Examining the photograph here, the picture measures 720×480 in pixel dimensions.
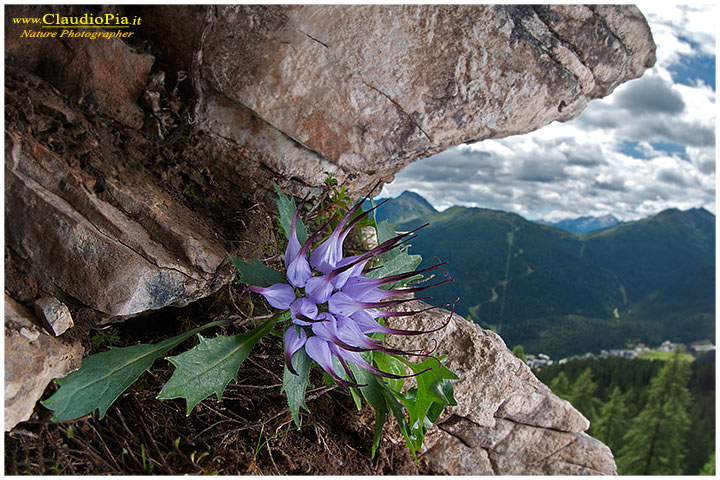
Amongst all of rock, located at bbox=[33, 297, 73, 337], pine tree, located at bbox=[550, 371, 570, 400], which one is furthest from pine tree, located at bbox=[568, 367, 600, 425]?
rock, located at bbox=[33, 297, 73, 337]

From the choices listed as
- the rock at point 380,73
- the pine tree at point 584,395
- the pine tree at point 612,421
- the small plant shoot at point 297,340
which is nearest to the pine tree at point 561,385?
the pine tree at point 584,395

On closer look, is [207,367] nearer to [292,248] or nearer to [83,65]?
[292,248]

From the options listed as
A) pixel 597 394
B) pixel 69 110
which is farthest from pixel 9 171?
pixel 597 394

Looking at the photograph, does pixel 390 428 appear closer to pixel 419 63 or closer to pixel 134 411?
pixel 134 411

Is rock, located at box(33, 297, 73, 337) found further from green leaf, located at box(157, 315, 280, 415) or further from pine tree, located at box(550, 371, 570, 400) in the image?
pine tree, located at box(550, 371, 570, 400)

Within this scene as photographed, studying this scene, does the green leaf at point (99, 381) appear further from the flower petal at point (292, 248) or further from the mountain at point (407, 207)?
the mountain at point (407, 207)

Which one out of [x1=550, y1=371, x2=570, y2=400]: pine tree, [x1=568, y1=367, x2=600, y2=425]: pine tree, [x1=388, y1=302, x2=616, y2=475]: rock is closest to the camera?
[x1=388, y1=302, x2=616, y2=475]: rock
